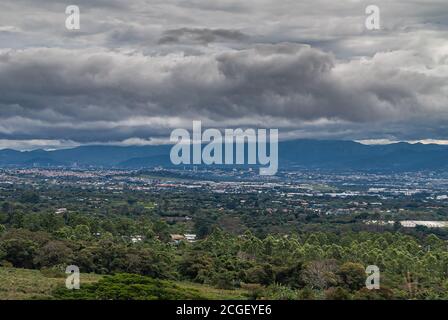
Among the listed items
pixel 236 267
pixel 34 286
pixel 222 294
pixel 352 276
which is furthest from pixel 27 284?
pixel 352 276

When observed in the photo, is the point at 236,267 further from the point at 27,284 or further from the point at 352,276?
the point at 27,284

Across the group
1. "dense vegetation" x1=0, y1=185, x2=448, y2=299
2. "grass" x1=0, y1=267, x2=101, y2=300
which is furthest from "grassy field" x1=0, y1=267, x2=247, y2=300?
"dense vegetation" x1=0, y1=185, x2=448, y2=299

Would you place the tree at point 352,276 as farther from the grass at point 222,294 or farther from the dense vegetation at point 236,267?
the grass at point 222,294

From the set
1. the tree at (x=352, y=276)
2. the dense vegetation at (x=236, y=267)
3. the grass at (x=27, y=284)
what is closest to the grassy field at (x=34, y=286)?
the grass at (x=27, y=284)

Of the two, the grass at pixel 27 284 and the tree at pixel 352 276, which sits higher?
the grass at pixel 27 284
